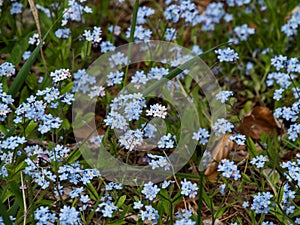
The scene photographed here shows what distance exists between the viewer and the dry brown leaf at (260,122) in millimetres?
3973

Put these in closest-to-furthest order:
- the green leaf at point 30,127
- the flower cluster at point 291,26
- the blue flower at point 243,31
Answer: the green leaf at point 30,127, the flower cluster at point 291,26, the blue flower at point 243,31

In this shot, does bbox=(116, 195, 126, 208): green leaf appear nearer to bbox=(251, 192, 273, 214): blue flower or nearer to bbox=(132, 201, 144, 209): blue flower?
bbox=(132, 201, 144, 209): blue flower

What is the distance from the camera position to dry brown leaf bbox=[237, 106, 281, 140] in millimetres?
3973

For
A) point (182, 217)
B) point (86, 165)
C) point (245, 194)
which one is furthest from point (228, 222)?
point (86, 165)

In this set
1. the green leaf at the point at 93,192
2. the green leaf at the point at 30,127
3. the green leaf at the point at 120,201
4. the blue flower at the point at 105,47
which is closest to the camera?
the green leaf at the point at 120,201

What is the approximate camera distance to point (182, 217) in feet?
9.52

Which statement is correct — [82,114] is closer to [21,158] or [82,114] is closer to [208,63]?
[21,158]

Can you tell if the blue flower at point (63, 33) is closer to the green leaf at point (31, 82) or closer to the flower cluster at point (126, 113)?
the green leaf at point (31, 82)

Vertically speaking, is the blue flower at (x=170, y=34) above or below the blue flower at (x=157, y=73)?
above

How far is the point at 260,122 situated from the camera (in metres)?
4.04

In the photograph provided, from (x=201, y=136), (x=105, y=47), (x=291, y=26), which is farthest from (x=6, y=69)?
(x=291, y=26)

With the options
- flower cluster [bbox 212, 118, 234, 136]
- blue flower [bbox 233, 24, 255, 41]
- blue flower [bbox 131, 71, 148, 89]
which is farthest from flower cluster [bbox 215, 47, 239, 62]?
blue flower [bbox 233, 24, 255, 41]

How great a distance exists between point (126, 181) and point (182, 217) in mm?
459

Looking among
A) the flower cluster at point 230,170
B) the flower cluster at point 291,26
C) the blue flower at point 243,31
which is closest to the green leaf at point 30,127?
the flower cluster at point 230,170
